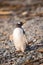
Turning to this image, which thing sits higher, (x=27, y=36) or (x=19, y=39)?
(x=19, y=39)

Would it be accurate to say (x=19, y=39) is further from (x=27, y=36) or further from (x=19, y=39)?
(x=27, y=36)

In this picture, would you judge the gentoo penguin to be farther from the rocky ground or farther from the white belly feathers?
the rocky ground

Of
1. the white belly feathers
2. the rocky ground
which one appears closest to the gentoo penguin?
the white belly feathers

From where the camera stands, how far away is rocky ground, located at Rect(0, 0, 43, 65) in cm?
647

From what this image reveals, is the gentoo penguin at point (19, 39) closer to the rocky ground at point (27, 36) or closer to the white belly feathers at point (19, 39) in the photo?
the white belly feathers at point (19, 39)

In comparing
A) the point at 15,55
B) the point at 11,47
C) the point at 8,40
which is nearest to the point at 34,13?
the point at 8,40

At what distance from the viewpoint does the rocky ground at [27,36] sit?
647 centimetres

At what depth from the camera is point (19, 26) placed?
23.5ft

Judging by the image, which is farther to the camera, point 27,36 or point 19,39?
point 27,36

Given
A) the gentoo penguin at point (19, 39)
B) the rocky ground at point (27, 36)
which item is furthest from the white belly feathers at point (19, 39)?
the rocky ground at point (27, 36)

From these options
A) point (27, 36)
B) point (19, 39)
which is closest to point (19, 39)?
point (19, 39)

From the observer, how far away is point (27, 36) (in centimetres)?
861

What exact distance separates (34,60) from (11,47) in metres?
1.45

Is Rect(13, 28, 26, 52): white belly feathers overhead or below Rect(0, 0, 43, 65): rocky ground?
overhead
